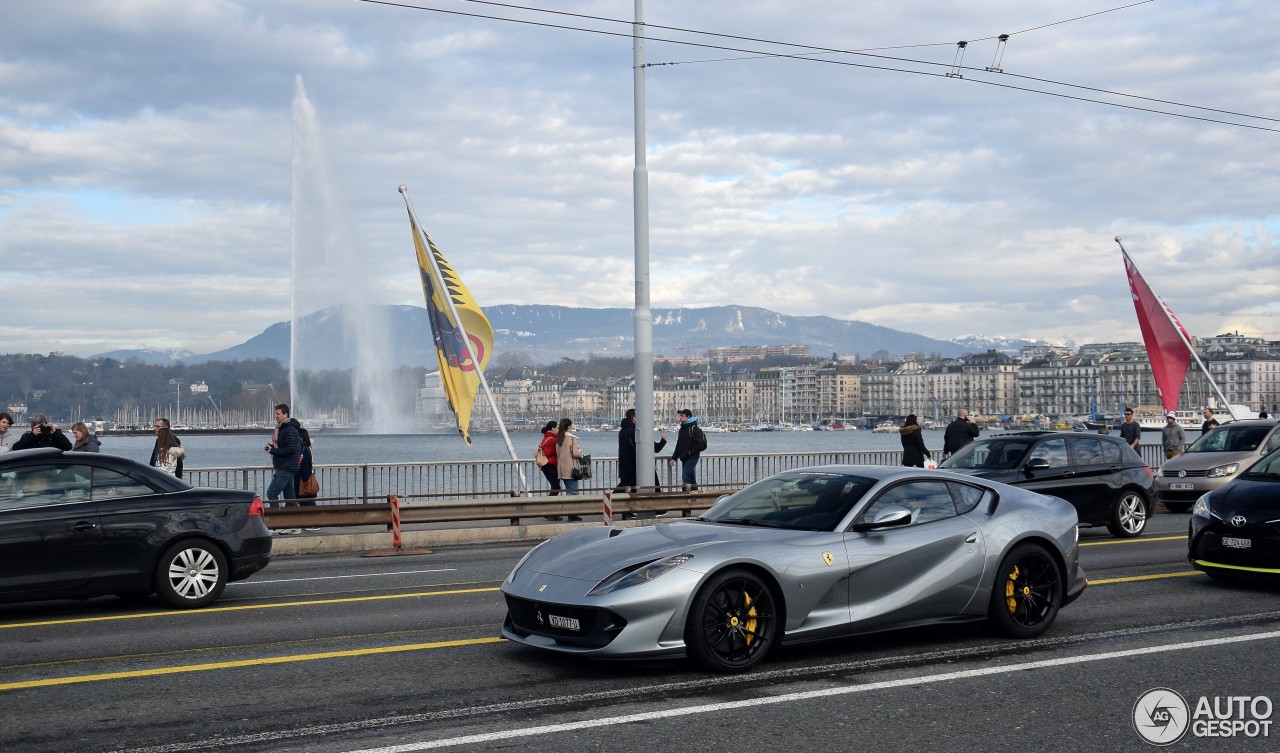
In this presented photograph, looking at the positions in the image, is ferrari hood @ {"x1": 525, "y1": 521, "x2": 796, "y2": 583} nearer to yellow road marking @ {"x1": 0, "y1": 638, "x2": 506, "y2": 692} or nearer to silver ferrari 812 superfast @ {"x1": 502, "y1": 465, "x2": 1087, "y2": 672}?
silver ferrari 812 superfast @ {"x1": 502, "y1": 465, "x2": 1087, "y2": 672}

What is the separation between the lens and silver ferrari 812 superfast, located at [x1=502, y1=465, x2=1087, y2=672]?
7648 millimetres

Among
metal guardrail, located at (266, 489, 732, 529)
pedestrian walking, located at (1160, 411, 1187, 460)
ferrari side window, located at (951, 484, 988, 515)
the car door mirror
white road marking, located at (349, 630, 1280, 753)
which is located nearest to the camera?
white road marking, located at (349, 630, 1280, 753)

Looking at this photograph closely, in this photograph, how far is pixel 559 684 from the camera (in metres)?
7.61

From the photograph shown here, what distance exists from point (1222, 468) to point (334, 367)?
65259 mm

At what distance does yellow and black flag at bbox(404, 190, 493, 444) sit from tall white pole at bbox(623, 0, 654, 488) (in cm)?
531

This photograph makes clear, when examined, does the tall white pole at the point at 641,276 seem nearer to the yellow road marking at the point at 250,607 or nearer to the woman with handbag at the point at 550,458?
the woman with handbag at the point at 550,458

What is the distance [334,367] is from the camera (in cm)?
7988

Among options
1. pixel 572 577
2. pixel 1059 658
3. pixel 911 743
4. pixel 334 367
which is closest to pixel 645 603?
pixel 572 577

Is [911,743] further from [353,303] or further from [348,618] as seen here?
[353,303]

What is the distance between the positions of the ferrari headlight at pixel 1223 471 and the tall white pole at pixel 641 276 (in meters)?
10.4

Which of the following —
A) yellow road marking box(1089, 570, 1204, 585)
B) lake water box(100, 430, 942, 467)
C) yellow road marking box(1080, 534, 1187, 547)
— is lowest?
lake water box(100, 430, 942, 467)

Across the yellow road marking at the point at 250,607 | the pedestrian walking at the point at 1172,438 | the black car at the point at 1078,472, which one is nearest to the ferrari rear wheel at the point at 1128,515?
the black car at the point at 1078,472

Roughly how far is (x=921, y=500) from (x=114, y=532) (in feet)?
23.4

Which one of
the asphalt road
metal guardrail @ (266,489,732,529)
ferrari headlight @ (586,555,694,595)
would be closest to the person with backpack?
metal guardrail @ (266,489,732,529)
